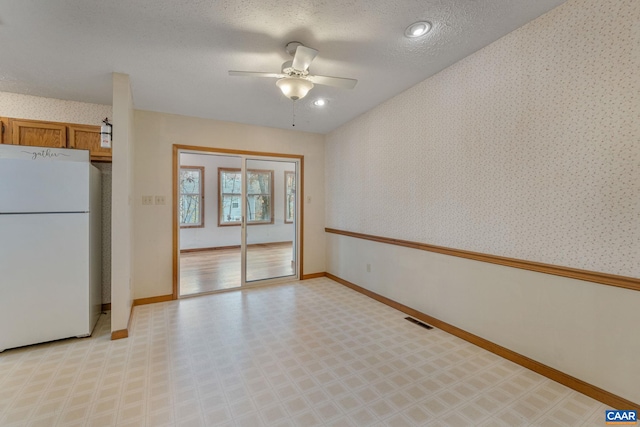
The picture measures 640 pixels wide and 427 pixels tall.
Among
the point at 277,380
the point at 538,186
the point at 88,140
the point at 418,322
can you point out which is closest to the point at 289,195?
the point at 88,140

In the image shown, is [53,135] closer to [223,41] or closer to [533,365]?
[223,41]

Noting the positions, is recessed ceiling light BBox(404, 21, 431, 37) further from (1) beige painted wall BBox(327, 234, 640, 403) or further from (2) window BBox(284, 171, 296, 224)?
(2) window BBox(284, 171, 296, 224)

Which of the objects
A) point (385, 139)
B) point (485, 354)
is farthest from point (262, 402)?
point (385, 139)

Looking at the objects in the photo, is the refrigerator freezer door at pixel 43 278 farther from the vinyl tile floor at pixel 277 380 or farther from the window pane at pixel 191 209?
the window pane at pixel 191 209

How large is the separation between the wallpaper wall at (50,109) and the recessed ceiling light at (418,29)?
3749 mm

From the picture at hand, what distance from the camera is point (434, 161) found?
3.00 metres

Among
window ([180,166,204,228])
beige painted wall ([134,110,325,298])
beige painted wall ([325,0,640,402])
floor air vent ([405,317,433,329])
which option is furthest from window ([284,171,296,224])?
window ([180,166,204,228])

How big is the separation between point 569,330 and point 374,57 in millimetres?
2677

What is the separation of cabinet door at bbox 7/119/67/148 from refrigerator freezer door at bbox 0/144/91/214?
1.59ft

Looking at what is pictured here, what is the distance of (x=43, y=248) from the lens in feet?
8.41

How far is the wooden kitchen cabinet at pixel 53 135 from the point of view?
122 inches

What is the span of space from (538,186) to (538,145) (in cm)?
32

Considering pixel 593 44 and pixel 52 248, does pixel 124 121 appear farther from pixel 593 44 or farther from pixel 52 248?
pixel 593 44

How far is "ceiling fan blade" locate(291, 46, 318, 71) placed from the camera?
2006 mm
